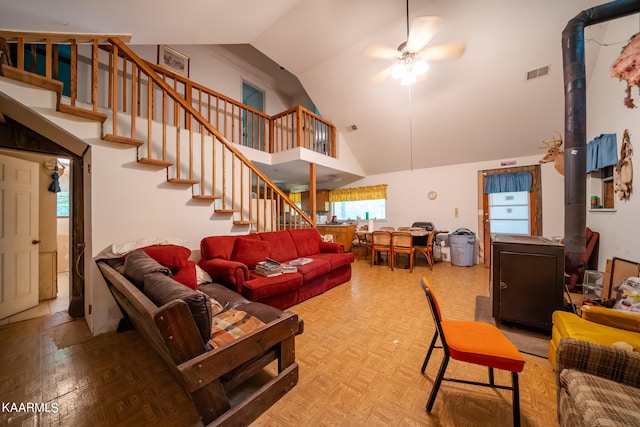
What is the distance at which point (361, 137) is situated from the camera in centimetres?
539

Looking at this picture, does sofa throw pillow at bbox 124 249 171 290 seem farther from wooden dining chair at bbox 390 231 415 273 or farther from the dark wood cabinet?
wooden dining chair at bbox 390 231 415 273

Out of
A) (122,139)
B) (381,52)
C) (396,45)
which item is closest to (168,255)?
(122,139)

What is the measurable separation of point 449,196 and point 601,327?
423cm

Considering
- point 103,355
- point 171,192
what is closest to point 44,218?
point 171,192

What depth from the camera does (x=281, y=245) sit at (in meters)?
3.29

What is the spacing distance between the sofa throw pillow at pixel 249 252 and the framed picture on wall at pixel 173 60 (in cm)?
390

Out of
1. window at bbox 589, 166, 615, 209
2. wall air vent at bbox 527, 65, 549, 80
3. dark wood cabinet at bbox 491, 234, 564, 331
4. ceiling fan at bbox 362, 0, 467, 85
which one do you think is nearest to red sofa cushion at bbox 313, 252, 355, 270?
dark wood cabinet at bbox 491, 234, 564, 331

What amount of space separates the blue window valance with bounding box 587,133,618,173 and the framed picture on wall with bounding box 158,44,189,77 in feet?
21.7

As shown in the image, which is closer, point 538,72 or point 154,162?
point 154,162

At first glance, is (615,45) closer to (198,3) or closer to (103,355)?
(198,3)

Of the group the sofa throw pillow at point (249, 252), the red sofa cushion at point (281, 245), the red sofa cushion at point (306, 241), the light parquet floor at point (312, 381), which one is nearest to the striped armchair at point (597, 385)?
the light parquet floor at point (312, 381)

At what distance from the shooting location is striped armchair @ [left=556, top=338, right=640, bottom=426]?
0.82 metres

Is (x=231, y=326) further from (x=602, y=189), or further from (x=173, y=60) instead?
(x=173, y=60)

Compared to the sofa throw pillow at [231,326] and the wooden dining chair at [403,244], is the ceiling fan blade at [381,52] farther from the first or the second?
the sofa throw pillow at [231,326]
